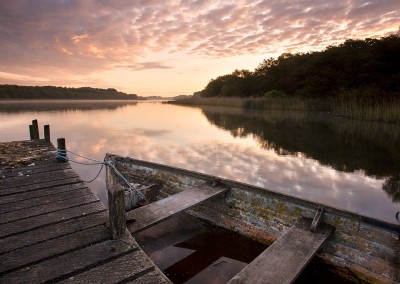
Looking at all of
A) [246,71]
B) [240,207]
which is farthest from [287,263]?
[246,71]

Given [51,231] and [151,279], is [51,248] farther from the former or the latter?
[151,279]

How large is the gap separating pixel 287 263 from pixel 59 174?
4.00 meters

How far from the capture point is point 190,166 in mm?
7980

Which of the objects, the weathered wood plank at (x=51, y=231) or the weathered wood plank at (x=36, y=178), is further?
the weathered wood plank at (x=36, y=178)

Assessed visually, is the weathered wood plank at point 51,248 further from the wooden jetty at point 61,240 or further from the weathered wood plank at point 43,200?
the weathered wood plank at point 43,200

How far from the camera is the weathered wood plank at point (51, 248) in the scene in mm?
2164

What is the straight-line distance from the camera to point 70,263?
7.12ft

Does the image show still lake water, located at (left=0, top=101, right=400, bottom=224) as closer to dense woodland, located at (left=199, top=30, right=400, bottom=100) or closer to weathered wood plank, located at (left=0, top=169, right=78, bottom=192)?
weathered wood plank, located at (left=0, top=169, right=78, bottom=192)

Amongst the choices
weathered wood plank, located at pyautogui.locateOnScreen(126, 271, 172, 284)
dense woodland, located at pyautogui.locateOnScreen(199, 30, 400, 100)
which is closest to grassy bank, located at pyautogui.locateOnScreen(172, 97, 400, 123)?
dense woodland, located at pyautogui.locateOnScreen(199, 30, 400, 100)

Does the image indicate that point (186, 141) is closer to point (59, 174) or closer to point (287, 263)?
point (59, 174)

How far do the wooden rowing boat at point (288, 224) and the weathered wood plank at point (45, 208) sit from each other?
0.66 meters

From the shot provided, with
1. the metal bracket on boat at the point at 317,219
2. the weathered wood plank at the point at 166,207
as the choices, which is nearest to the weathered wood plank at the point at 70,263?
the weathered wood plank at the point at 166,207

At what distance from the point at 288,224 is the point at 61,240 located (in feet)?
9.13

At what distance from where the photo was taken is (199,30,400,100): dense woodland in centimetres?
2559
